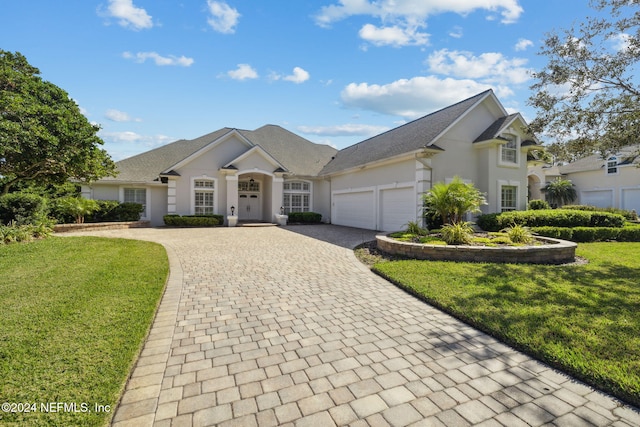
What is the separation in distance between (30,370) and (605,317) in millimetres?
6825

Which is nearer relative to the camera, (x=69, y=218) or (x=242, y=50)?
(x=242, y=50)

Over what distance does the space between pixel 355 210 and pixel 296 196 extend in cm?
552

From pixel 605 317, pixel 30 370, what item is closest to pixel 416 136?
pixel 605 317

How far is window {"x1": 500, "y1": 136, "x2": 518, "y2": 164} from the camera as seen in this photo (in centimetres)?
1510

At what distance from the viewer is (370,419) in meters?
2.39

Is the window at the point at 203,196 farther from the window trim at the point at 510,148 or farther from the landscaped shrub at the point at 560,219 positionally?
the window trim at the point at 510,148

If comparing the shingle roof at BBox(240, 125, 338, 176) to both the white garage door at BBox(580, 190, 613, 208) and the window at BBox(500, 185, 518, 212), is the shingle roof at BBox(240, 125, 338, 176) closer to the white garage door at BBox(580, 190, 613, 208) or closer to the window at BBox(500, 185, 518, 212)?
the window at BBox(500, 185, 518, 212)

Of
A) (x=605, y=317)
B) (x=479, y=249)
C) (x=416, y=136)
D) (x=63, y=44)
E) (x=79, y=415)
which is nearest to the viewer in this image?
(x=79, y=415)

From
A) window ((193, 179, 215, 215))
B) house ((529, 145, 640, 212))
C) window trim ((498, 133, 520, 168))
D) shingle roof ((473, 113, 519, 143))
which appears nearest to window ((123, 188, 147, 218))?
window ((193, 179, 215, 215))

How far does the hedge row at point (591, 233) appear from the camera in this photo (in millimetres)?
11398

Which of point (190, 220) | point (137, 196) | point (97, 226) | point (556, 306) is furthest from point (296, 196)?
point (556, 306)

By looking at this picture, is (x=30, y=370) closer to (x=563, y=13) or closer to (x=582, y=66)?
(x=582, y=66)

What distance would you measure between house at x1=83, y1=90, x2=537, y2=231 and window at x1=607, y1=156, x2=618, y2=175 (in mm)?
15802

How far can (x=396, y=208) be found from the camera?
14680 mm
